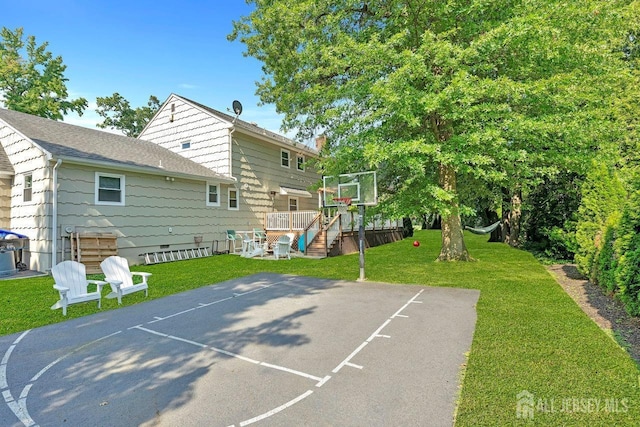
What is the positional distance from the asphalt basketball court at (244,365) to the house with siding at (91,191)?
5.90 m

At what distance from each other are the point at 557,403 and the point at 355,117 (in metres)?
9.22

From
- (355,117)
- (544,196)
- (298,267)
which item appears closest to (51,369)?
(298,267)

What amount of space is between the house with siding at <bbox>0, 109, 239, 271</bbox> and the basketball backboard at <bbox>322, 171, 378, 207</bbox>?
6.19 metres

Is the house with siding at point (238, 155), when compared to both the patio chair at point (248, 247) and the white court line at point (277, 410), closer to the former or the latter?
the patio chair at point (248, 247)

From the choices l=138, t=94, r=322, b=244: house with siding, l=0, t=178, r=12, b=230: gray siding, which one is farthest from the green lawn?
l=138, t=94, r=322, b=244: house with siding

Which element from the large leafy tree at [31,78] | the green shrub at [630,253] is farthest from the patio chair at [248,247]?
the large leafy tree at [31,78]

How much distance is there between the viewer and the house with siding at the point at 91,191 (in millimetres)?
Answer: 9664

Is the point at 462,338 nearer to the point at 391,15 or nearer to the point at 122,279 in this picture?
the point at 122,279

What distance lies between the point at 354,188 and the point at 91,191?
8507 mm

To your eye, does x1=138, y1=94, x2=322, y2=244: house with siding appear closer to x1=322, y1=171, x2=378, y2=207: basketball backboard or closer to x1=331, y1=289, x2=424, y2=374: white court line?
x1=322, y1=171, x2=378, y2=207: basketball backboard

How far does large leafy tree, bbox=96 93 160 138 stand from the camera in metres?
34.0

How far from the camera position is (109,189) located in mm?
10945

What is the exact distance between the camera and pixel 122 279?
6.82 m

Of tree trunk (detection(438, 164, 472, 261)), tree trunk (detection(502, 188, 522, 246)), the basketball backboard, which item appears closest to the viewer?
the basketball backboard
